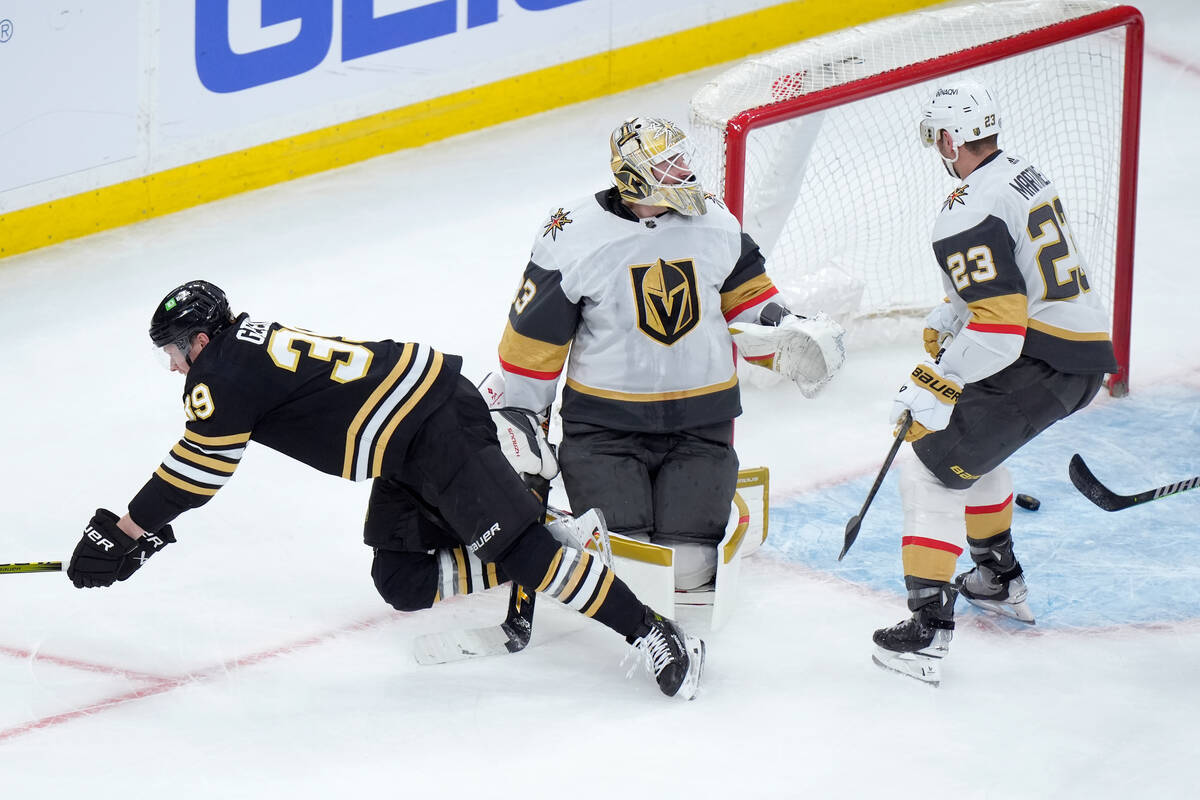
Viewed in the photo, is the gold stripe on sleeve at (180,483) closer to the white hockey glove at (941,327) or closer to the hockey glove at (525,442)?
the hockey glove at (525,442)

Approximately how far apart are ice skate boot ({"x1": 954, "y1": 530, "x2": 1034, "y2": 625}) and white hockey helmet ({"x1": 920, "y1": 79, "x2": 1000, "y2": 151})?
0.86 m

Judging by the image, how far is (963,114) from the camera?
303 cm

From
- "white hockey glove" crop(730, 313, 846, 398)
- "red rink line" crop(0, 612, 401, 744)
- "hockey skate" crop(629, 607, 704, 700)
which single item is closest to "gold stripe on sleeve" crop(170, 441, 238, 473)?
"red rink line" crop(0, 612, 401, 744)

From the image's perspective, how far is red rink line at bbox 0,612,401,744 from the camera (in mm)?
2945

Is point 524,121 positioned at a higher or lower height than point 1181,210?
higher

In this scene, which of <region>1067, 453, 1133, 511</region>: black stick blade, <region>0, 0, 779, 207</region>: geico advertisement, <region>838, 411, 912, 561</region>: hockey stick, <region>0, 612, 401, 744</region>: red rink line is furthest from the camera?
<region>0, 0, 779, 207</region>: geico advertisement

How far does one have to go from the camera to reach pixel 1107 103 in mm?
5477

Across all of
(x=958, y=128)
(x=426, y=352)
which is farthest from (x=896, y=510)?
(x=426, y=352)

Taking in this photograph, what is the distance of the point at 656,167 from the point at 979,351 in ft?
2.42

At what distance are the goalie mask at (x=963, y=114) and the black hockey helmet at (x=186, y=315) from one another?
1428 millimetres

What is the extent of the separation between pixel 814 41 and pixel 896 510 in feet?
4.36

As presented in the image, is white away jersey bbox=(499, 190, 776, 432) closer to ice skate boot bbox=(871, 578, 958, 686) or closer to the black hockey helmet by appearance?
ice skate boot bbox=(871, 578, 958, 686)

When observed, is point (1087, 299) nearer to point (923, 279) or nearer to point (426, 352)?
point (426, 352)

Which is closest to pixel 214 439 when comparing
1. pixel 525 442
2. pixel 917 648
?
pixel 525 442
